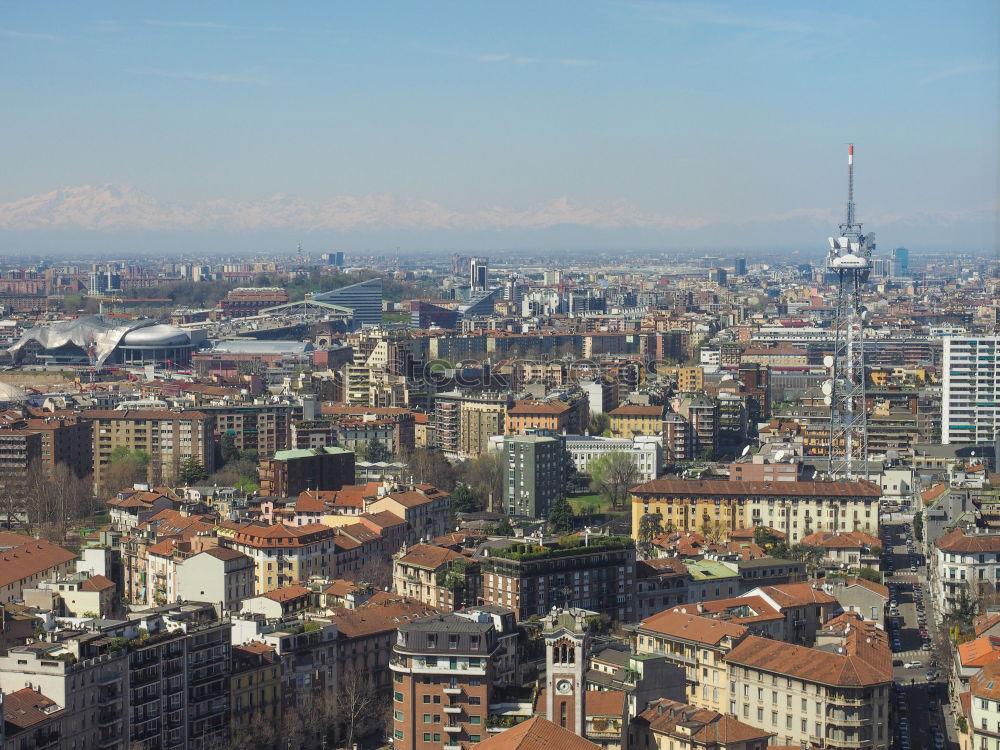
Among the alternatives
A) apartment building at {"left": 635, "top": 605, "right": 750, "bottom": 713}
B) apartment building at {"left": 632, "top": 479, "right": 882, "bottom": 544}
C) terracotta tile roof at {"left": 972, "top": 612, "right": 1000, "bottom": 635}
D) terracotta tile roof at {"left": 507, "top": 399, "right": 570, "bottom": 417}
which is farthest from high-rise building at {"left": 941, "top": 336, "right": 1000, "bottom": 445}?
apartment building at {"left": 635, "top": 605, "right": 750, "bottom": 713}

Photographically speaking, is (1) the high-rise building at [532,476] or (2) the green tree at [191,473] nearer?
(1) the high-rise building at [532,476]

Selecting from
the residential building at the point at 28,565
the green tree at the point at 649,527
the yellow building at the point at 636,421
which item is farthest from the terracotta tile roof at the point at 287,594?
the yellow building at the point at 636,421

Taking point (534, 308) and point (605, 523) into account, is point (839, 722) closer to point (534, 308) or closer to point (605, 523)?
point (605, 523)

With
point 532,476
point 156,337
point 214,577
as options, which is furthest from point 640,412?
point 156,337

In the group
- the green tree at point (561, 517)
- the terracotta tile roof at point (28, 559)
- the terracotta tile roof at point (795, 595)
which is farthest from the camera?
the green tree at point (561, 517)

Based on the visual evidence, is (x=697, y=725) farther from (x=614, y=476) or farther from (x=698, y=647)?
(x=614, y=476)

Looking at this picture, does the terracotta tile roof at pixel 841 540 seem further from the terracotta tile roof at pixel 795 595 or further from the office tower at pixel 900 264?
the office tower at pixel 900 264
